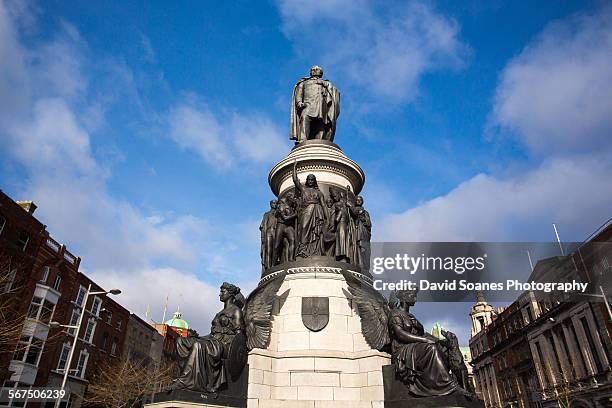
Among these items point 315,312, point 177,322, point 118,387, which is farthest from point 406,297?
point 177,322

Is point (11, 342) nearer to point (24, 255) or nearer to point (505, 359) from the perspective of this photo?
point (24, 255)

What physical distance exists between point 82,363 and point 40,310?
947cm

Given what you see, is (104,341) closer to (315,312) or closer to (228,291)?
(228,291)

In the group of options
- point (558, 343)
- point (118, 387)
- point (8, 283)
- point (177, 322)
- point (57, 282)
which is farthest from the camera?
point (177, 322)

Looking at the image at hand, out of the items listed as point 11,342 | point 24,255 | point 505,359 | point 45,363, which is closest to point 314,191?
point 11,342

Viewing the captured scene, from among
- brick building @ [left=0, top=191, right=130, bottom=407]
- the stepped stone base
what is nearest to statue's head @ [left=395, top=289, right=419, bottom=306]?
the stepped stone base

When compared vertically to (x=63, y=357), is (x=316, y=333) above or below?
below

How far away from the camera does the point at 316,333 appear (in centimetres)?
1043

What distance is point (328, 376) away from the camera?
9.76 meters

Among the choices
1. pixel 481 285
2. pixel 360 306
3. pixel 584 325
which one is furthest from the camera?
pixel 584 325

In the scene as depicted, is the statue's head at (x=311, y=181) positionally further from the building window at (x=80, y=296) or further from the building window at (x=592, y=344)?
the building window at (x=592, y=344)

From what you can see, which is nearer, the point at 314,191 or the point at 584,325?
the point at 314,191

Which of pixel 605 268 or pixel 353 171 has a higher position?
pixel 605 268

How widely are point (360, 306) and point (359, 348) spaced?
3.46ft
